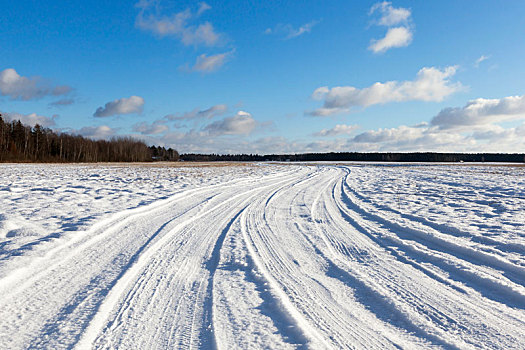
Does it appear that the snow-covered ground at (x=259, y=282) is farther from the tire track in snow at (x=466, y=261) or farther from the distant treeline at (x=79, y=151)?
the distant treeline at (x=79, y=151)

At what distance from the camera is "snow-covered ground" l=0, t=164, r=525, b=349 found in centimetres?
248

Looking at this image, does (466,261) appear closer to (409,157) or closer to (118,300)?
(118,300)

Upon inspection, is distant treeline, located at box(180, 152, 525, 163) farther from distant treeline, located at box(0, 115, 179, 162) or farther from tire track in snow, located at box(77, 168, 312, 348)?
tire track in snow, located at box(77, 168, 312, 348)

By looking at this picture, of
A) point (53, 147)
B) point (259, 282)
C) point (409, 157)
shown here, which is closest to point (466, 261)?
point (259, 282)

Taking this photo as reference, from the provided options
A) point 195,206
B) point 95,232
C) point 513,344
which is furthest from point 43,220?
point 513,344

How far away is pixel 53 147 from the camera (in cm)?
7862

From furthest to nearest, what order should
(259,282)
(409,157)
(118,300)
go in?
(409,157)
(259,282)
(118,300)

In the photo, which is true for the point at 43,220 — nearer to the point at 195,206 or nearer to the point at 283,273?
the point at 195,206

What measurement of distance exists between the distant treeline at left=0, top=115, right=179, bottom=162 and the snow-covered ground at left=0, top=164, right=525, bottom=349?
70362 mm

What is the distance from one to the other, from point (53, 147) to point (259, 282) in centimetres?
9221

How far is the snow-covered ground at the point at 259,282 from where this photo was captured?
97.6 inches

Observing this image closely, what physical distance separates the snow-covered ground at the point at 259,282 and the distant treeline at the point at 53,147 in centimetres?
7036

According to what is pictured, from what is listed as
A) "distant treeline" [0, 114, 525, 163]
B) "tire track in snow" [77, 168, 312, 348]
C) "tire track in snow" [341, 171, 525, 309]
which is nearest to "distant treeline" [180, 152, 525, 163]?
"distant treeline" [0, 114, 525, 163]

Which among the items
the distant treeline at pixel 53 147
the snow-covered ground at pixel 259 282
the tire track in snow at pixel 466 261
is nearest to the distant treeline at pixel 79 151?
the distant treeline at pixel 53 147
